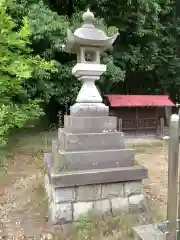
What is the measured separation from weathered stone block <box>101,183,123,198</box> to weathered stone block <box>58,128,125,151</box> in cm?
55

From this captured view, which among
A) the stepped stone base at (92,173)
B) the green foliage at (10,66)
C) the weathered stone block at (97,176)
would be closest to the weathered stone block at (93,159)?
the stepped stone base at (92,173)

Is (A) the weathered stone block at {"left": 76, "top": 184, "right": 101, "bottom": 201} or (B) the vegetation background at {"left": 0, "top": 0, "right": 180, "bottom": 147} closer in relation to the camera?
(A) the weathered stone block at {"left": 76, "top": 184, "right": 101, "bottom": 201}

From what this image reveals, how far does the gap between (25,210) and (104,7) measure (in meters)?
8.38

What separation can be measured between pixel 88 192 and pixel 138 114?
772 cm

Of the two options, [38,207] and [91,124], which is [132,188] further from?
[38,207]

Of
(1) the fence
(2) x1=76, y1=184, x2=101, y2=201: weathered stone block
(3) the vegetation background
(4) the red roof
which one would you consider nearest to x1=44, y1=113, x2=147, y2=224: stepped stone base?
(2) x1=76, y1=184, x2=101, y2=201: weathered stone block

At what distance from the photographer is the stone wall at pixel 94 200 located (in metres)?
3.59

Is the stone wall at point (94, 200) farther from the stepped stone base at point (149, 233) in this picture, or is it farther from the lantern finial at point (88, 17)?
the lantern finial at point (88, 17)

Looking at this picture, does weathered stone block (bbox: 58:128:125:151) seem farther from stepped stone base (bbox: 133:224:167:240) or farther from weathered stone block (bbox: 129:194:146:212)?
stepped stone base (bbox: 133:224:167:240)

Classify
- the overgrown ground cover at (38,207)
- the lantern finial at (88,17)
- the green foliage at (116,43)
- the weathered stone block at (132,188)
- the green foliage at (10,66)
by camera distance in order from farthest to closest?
the green foliage at (116,43) → the green foliage at (10,66) → the lantern finial at (88,17) → the weathered stone block at (132,188) → the overgrown ground cover at (38,207)

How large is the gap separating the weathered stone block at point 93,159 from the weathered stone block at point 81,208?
1.61 ft

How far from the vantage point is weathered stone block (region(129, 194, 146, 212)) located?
153 inches

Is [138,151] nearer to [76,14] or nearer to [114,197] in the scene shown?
[114,197]

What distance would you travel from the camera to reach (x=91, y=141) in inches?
153
